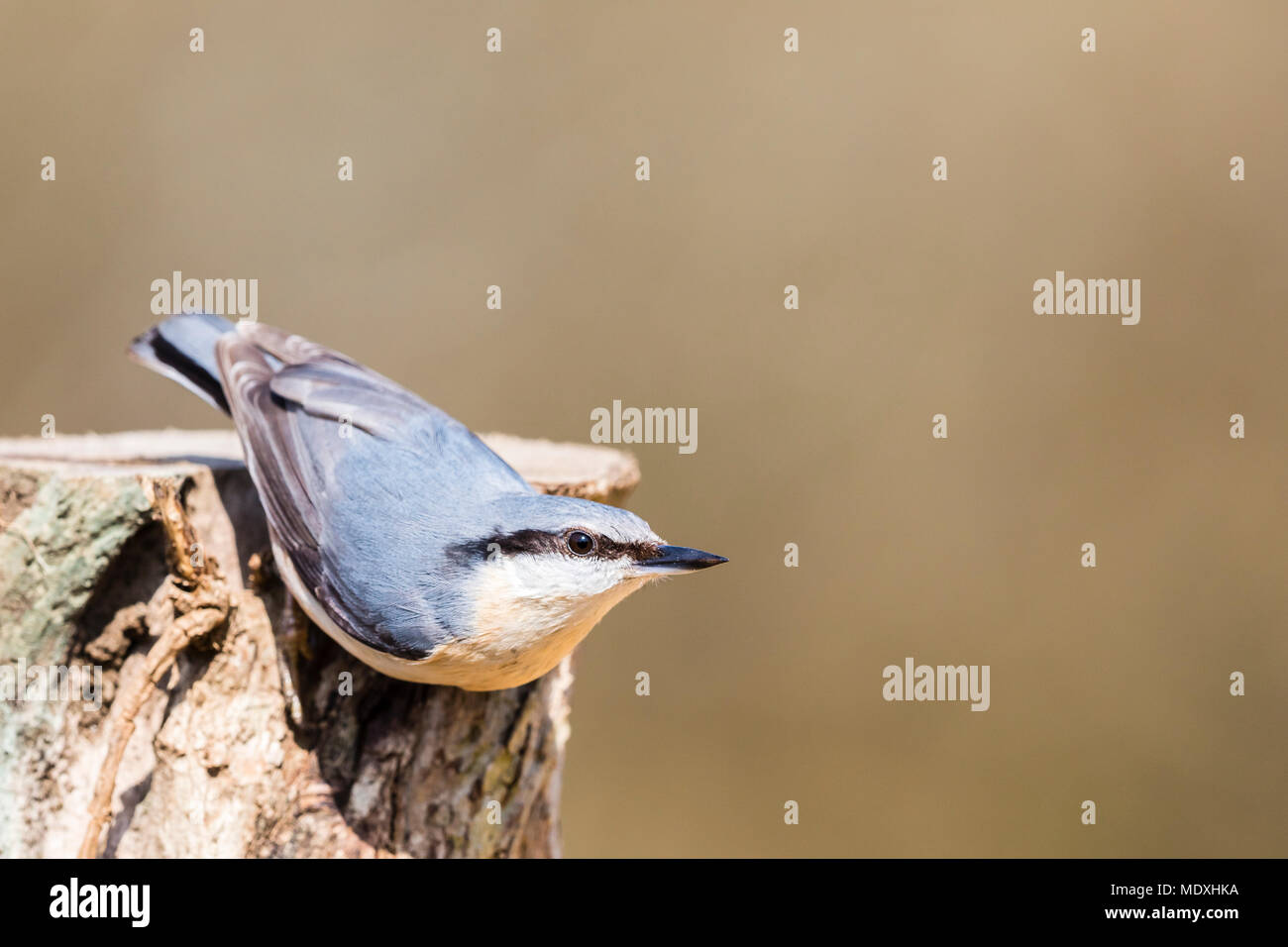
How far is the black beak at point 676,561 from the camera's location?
2057 mm

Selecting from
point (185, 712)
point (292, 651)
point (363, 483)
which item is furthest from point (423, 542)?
point (185, 712)

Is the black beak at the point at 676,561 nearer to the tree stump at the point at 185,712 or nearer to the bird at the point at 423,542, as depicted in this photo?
the bird at the point at 423,542

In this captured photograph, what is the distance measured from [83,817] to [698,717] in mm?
3459

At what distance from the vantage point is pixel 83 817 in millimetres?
2391

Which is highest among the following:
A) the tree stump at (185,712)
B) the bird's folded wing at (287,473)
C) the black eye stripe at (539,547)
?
the bird's folded wing at (287,473)

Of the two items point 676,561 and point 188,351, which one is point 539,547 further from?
point 188,351

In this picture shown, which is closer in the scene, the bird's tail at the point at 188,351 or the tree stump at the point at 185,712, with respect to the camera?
the tree stump at the point at 185,712

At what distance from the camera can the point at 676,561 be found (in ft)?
6.75

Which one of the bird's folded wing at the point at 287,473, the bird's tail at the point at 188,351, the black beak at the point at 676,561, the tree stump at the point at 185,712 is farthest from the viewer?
the bird's tail at the point at 188,351

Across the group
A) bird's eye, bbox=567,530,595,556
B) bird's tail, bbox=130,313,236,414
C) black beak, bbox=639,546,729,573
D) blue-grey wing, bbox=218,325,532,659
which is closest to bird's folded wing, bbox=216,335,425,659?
blue-grey wing, bbox=218,325,532,659

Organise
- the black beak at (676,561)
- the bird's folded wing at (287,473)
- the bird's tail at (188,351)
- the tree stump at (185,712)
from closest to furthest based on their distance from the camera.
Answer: the black beak at (676,561) < the bird's folded wing at (287,473) < the tree stump at (185,712) < the bird's tail at (188,351)

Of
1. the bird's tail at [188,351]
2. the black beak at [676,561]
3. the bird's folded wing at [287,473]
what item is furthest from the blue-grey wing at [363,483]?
the black beak at [676,561]

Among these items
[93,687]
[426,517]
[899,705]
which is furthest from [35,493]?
[899,705]

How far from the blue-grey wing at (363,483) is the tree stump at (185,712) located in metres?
0.21
